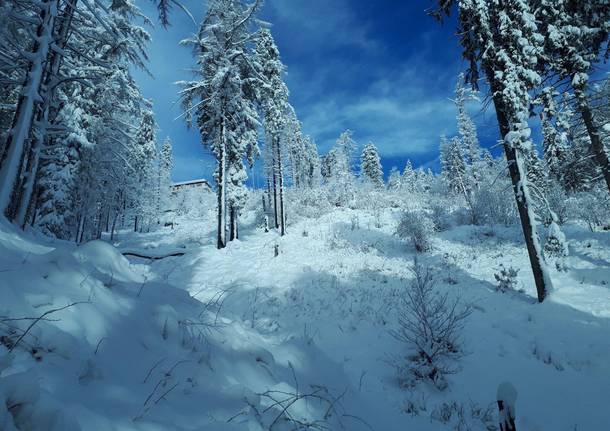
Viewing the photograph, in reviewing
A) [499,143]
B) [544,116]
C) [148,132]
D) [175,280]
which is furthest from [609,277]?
[148,132]

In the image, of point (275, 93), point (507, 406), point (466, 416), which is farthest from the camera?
point (275, 93)

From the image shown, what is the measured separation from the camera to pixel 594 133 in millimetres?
11367

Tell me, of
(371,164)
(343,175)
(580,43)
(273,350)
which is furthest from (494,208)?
(371,164)

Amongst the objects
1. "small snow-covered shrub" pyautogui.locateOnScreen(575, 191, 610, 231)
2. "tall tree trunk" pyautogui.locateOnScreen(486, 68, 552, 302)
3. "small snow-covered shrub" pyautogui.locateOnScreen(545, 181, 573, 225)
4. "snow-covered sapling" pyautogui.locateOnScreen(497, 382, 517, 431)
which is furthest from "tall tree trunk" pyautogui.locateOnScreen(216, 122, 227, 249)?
"small snow-covered shrub" pyautogui.locateOnScreen(575, 191, 610, 231)

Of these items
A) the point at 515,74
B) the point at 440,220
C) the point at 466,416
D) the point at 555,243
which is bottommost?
the point at 466,416

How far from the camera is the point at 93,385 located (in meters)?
1.97

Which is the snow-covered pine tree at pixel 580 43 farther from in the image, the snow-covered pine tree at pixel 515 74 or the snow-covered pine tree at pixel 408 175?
the snow-covered pine tree at pixel 408 175

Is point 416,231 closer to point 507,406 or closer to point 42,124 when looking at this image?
point 507,406

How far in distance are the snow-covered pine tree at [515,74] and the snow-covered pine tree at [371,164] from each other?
151 feet

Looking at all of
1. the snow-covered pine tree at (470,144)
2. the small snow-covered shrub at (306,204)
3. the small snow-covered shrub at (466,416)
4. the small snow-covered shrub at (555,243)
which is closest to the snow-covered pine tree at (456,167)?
the snow-covered pine tree at (470,144)

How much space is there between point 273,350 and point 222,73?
1625 cm

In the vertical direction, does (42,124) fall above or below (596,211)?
above

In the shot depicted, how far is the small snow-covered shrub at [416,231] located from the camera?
46.1 feet

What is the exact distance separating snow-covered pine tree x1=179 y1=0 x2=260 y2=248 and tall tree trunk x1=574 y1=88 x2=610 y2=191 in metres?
15.1
